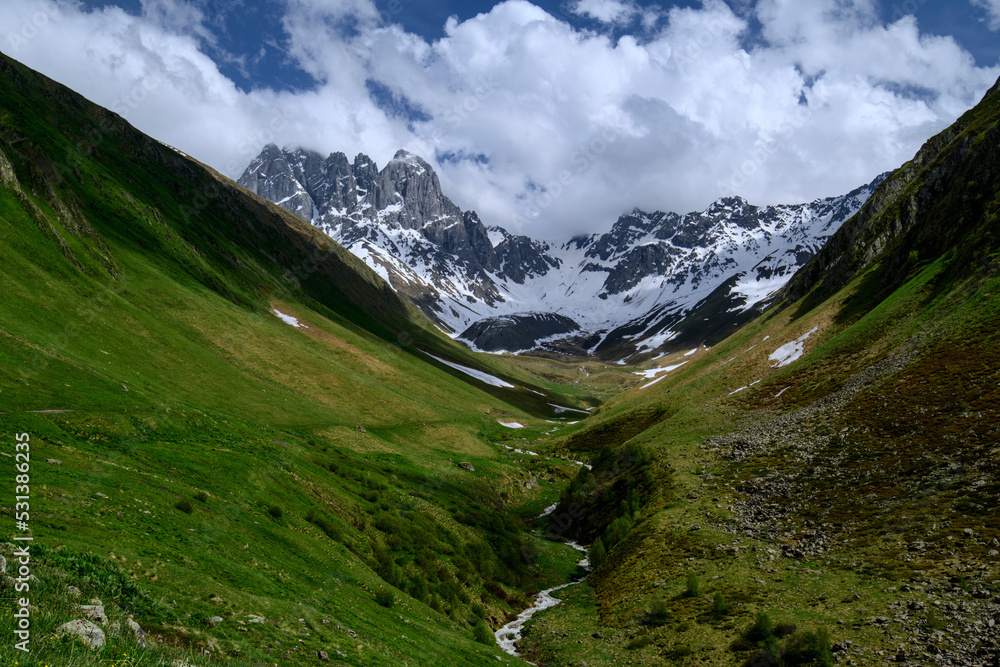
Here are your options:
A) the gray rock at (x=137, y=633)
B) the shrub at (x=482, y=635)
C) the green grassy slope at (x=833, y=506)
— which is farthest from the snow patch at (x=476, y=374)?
the gray rock at (x=137, y=633)

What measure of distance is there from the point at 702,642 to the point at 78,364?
42.6m

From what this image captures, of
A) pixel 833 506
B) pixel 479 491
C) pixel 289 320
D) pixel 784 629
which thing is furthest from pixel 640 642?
pixel 289 320

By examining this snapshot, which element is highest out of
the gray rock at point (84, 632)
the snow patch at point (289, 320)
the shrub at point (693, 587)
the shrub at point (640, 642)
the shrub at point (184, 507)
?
the shrub at point (693, 587)

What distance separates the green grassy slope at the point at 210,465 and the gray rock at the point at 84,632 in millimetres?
279

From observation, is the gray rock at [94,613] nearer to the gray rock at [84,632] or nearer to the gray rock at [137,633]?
the gray rock at [137,633]

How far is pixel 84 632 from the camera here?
8078 millimetres

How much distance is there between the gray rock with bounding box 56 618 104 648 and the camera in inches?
309

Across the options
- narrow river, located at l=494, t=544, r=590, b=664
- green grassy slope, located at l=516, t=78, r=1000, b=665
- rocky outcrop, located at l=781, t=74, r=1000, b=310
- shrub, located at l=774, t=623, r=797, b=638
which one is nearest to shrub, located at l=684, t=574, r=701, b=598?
green grassy slope, located at l=516, t=78, r=1000, b=665

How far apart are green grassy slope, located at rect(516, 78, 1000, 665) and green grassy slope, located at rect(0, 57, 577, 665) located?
8.33m

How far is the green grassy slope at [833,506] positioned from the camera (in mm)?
20875

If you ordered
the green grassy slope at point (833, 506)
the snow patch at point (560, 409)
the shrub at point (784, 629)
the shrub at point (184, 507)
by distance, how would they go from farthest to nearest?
the snow patch at point (560, 409) < the shrub at point (784, 629) < the green grassy slope at point (833, 506) < the shrub at point (184, 507)

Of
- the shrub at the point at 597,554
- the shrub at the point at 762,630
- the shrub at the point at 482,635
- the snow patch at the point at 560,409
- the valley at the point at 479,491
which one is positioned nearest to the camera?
the valley at the point at 479,491

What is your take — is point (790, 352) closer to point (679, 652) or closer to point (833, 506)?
point (833, 506)

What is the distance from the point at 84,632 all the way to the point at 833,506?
1380 inches
